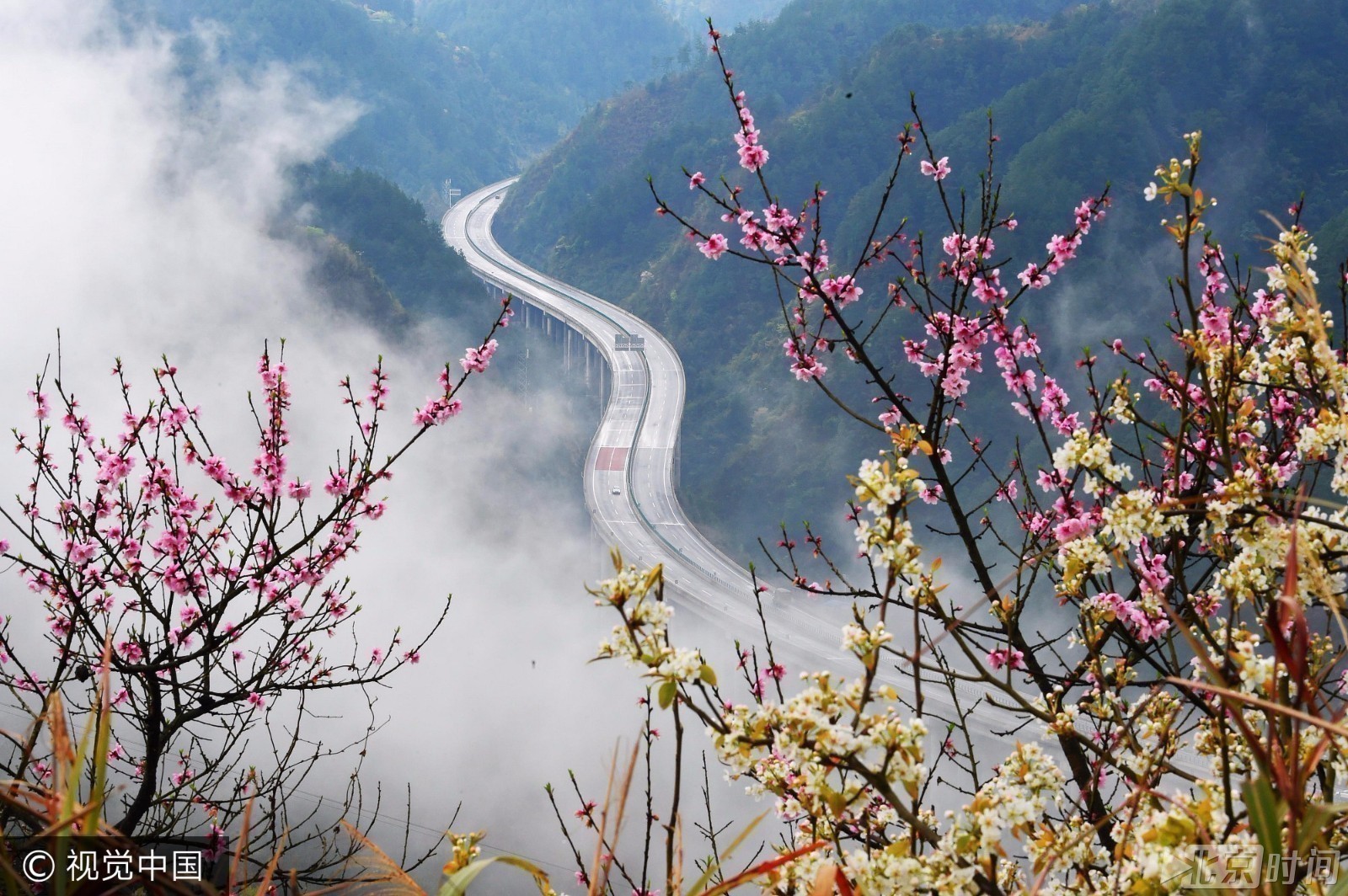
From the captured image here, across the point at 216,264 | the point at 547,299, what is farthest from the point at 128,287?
the point at 547,299

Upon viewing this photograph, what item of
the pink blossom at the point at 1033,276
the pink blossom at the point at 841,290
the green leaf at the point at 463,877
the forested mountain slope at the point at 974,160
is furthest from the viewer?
the forested mountain slope at the point at 974,160

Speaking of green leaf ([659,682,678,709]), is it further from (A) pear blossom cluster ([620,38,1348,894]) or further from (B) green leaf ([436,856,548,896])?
(B) green leaf ([436,856,548,896])

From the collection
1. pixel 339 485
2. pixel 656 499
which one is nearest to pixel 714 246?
pixel 339 485

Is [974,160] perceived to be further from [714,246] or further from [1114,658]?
[1114,658]

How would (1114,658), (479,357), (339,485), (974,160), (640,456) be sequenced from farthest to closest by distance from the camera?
1. (974,160)
2. (640,456)
3. (479,357)
4. (339,485)
5. (1114,658)

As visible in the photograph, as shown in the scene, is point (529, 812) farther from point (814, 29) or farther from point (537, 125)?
point (537, 125)

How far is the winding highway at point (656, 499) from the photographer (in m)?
31.6

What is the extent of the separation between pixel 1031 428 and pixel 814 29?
5037 cm

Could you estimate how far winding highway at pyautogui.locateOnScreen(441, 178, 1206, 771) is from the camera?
104ft

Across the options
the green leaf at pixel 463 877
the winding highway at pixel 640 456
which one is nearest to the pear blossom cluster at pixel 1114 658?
the green leaf at pixel 463 877

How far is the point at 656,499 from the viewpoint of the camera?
145ft

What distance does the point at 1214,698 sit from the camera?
9.59ft

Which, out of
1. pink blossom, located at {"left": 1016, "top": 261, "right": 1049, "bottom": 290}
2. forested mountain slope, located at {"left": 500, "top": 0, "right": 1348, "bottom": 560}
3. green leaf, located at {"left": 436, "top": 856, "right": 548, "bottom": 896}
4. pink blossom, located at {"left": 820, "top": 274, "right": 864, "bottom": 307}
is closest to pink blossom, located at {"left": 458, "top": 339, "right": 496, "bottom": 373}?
pink blossom, located at {"left": 820, "top": 274, "right": 864, "bottom": 307}

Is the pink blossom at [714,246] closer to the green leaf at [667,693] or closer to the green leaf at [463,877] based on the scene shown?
the green leaf at [667,693]
